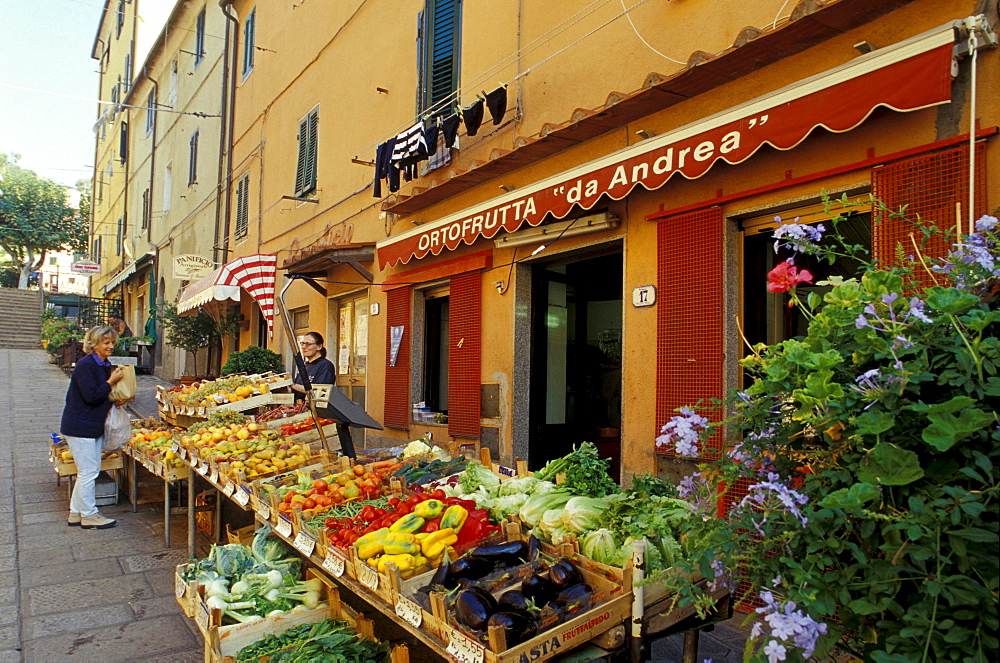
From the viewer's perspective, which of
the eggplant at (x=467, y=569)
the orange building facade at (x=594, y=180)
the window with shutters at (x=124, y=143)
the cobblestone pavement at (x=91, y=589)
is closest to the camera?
the eggplant at (x=467, y=569)

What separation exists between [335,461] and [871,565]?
4527mm

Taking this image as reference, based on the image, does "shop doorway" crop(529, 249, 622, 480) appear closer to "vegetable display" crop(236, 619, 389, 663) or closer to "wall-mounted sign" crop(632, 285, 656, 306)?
"wall-mounted sign" crop(632, 285, 656, 306)

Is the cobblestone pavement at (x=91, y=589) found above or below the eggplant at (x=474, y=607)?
below

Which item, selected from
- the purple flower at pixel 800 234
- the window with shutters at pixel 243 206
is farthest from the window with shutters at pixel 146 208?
the purple flower at pixel 800 234

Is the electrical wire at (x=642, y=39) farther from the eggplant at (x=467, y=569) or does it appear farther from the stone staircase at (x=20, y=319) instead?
the stone staircase at (x=20, y=319)

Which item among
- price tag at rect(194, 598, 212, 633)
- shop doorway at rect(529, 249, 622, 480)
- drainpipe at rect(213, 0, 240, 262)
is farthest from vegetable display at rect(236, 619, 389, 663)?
drainpipe at rect(213, 0, 240, 262)

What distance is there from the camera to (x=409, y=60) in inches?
360

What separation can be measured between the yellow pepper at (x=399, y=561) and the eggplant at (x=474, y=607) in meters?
0.43

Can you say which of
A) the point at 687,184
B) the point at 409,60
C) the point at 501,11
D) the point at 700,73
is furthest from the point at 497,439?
the point at 409,60

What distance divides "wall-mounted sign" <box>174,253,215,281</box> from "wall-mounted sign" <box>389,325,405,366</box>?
8.42 metres

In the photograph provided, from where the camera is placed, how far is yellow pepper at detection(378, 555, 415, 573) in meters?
2.88

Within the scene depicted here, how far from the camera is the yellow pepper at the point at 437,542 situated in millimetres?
3070

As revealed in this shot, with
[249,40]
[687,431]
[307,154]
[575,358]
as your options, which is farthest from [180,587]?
[249,40]

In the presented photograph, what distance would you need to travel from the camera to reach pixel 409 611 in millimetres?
2641
